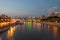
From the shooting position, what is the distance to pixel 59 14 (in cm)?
18975

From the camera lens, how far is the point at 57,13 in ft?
634

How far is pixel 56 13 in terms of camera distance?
636ft

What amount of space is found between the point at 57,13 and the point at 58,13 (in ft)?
4.69

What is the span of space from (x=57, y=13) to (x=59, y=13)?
11.8 feet

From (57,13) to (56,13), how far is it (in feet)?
4.59

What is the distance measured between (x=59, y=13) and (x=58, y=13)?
91.2 inches

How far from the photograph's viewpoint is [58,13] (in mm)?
192625

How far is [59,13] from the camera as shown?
19050 centimetres

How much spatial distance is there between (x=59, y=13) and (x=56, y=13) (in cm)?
488

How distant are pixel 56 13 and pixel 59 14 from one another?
5.56 metres
